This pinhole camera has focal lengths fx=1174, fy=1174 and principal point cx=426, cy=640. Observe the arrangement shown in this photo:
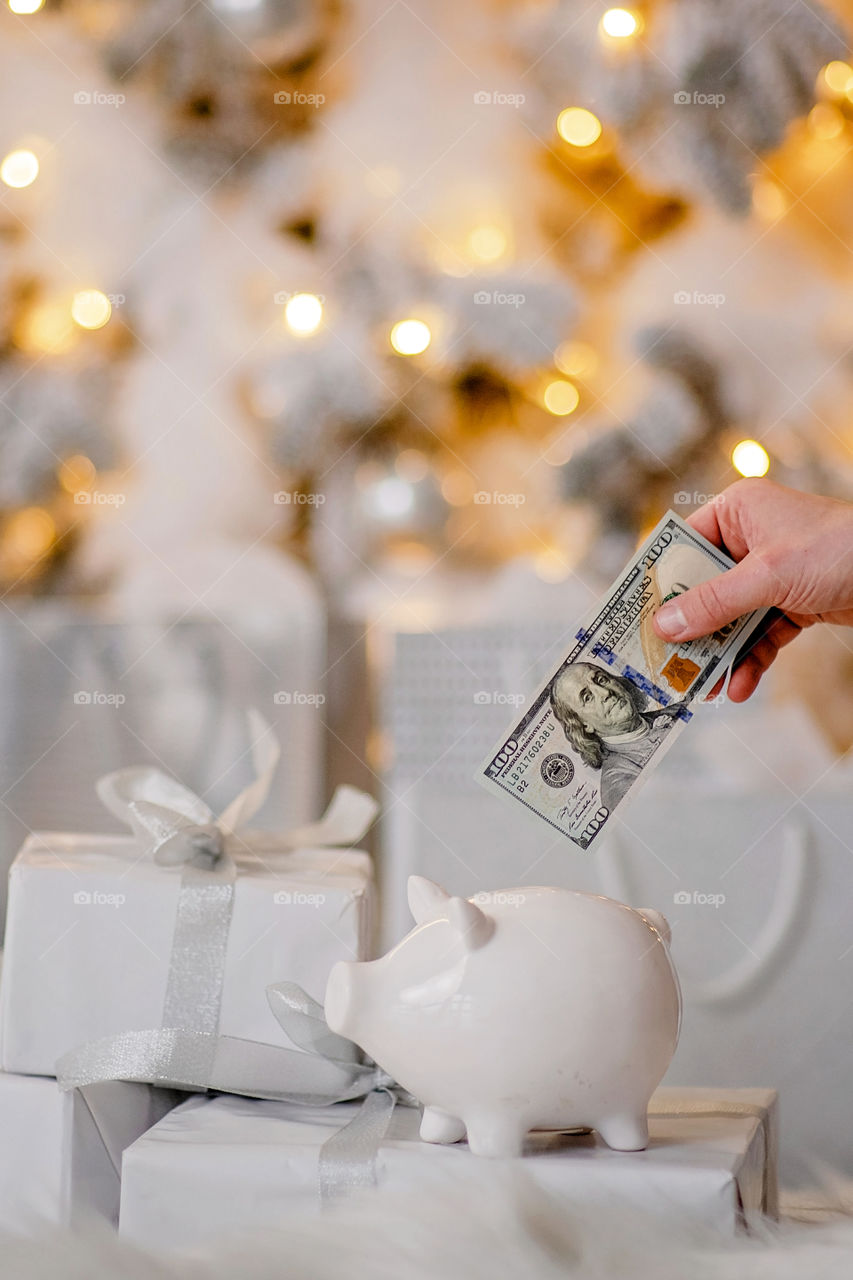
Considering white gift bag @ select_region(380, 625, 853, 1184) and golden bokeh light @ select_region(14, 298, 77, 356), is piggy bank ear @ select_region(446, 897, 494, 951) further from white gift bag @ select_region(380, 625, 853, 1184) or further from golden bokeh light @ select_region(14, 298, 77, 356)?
golden bokeh light @ select_region(14, 298, 77, 356)

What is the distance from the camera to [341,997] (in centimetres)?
50

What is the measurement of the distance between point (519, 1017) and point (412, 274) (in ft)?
3.78

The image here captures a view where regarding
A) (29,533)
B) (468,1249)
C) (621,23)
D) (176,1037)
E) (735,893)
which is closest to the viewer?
(468,1249)

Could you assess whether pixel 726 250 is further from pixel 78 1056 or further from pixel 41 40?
pixel 78 1056

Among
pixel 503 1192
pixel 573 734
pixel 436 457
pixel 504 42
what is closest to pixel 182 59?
pixel 504 42

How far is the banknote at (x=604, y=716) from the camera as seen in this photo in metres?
0.61

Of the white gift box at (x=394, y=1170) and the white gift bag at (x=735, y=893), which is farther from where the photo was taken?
the white gift bag at (x=735, y=893)

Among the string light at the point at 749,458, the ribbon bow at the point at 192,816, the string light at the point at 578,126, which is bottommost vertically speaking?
the ribbon bow at the point at 192,816

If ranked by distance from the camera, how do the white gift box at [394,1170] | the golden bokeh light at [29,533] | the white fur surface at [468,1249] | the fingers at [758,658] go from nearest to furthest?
1. the white fur surface at [468,1249]
2. the white gift box at [394,1170]
3. the fingers at [758,658]
4. the golden bokeh light at [29,533]

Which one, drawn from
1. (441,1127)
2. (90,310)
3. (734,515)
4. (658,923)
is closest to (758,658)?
(734,515)

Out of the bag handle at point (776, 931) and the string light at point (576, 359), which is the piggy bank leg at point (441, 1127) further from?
the string light at point (576, 359)

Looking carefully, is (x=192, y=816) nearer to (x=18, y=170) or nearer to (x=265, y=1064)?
(x=265, y=1064)

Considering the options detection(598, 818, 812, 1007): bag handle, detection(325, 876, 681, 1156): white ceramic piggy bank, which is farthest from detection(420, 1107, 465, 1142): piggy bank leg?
detection(598, 818, 812, 1007): bag handle

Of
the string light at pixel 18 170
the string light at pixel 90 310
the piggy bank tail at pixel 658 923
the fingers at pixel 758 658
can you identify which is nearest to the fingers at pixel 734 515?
the fingers at pixel 758 658
